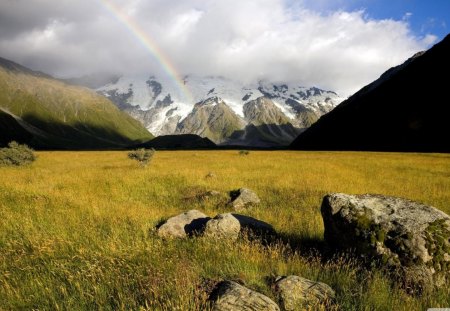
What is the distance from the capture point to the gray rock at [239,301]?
4.25 metres

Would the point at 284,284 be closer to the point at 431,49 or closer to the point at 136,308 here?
the point at 136,308

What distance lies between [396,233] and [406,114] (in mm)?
119649

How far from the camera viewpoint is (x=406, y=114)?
364ft

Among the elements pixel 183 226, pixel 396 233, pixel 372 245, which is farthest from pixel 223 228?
pixel 396 233

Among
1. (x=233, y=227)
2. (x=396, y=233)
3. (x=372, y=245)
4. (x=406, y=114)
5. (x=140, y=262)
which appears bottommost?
(x=140, y=262)

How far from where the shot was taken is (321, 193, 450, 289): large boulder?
564 centimetres

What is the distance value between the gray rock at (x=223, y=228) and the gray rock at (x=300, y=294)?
2.80 metres

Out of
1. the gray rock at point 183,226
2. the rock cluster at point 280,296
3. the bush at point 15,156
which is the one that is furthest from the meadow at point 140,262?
the bush at point 15,156

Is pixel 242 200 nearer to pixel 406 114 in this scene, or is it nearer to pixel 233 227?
pixel 233 227

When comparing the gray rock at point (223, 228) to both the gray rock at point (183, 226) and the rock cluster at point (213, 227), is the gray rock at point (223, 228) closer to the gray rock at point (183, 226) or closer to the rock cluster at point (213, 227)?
the rock cluster at point (213, 227)

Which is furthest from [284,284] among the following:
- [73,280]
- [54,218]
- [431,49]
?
[431,49]

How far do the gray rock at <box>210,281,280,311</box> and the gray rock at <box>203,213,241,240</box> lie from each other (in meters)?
3.13

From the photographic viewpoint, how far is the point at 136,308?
454 centimetres

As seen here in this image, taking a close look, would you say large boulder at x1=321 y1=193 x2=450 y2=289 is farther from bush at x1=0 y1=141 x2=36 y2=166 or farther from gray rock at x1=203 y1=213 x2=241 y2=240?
bush at x1=0 y1=141 x2=36 y2=166
